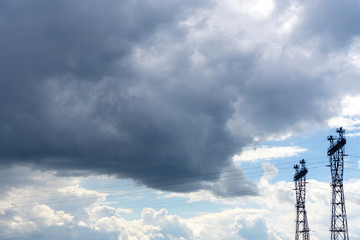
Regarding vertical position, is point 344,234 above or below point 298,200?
below

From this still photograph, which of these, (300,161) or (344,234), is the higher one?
(300,161)

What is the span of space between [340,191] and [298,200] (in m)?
30.7

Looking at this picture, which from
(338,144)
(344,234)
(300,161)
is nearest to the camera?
(344,234)

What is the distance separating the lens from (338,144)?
350ft

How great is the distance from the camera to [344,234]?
328 ft

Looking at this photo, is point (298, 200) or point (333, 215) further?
point (298, 200)

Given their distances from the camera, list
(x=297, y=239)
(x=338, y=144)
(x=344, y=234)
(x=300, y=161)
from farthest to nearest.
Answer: (x=300, y=161), (x=297, y=239), (x=338, y=144), (x=344, y=234)

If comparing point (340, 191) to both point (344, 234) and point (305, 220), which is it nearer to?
point (344, 234)

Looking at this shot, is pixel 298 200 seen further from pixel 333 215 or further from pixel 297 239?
pixel 333 215

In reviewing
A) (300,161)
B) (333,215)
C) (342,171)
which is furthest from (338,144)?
(300,161)

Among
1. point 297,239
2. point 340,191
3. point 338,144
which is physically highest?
point 338,144

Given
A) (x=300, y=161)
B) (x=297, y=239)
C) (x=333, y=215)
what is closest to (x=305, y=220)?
(x=297, y=239)

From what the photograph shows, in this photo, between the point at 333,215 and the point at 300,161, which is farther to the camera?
the point at 300,161

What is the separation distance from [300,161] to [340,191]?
34.0m
